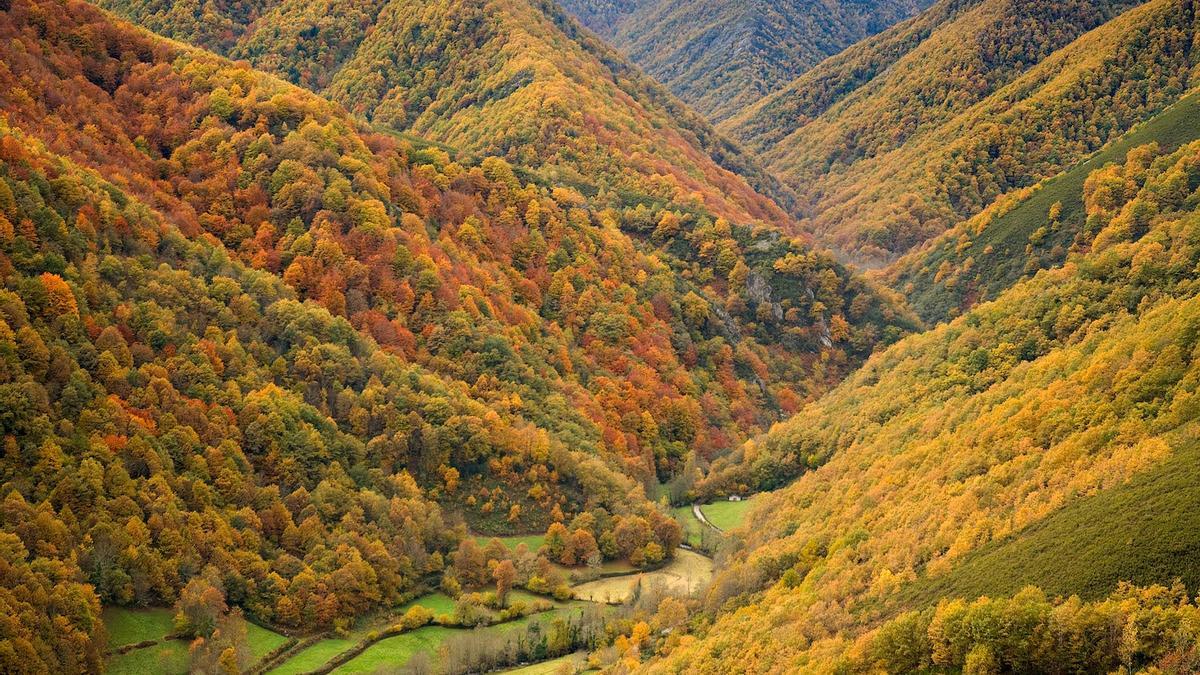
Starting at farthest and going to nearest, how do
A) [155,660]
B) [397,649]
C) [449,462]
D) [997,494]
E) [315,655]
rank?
[449,462] < [397,649] < [315,655] < [155,660] < [997,494]

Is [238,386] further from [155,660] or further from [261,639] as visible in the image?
[155,660]

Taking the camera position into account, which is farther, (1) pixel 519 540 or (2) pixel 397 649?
(1) pixel 519 540

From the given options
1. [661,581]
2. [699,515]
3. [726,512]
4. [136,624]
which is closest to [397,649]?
[136,624]

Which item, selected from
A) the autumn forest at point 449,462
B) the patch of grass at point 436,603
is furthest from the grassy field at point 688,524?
the patch of grass at point 436,603

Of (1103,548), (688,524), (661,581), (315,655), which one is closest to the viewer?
(1103,548)

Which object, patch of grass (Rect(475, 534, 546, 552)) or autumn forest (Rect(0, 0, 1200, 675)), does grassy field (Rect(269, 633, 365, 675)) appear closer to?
autumn forest (Rect(0, 0, 1200, 675))

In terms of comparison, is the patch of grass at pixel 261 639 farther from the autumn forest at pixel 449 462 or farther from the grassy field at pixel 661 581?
the grassy field at pixel 661 581

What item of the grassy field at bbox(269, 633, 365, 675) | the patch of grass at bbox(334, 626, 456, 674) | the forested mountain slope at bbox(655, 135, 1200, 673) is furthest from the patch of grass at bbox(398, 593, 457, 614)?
the forested mountain slope at bbox(655, 135, 1200, 673)
